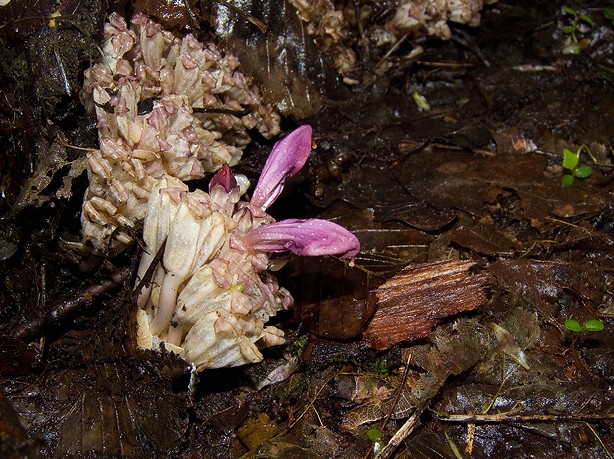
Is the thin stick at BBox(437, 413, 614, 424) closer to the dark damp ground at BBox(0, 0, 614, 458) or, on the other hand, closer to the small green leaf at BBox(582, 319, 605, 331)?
the dark damp ground at BBox(0, 0, 614, 458)

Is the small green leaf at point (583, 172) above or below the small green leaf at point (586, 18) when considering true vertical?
below

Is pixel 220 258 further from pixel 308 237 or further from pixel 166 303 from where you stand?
pixel 308 237

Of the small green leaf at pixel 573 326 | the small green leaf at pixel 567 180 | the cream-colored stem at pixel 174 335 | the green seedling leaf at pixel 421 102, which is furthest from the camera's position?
the green seedling leaf at pixel 421 102

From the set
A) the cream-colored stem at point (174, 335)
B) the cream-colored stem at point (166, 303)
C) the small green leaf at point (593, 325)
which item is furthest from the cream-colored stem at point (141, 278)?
the small green leaf at point (593, 325)

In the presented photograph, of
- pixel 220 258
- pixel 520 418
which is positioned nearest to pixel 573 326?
pixel 520 418

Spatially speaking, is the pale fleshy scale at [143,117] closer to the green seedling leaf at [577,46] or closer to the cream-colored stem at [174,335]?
the cream-colored stem at [174,335]

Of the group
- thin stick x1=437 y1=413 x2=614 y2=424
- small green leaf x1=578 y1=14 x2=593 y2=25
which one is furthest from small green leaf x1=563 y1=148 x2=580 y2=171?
thin stick x1=437 y1=413 x2=614 y2=424
